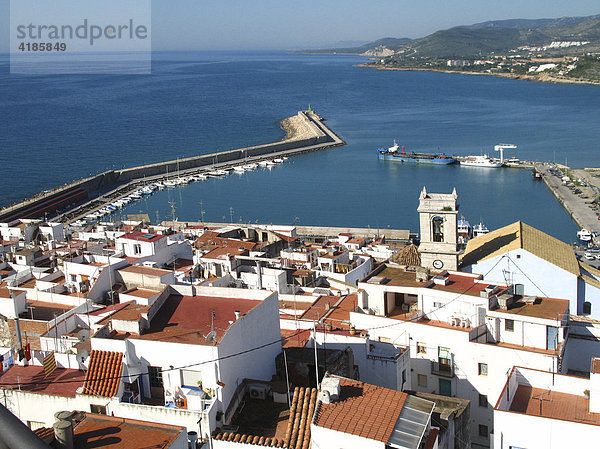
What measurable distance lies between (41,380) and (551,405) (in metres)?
4.68

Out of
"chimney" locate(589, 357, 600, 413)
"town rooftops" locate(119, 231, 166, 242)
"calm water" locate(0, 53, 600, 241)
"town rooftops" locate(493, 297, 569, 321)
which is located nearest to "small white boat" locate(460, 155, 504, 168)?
"calm water" locate(0, 53, 600, 241)

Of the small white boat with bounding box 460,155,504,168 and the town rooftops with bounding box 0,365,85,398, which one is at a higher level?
the small white boat with bounding box 460,155,504,168

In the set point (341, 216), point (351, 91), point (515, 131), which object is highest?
point (351, 91)

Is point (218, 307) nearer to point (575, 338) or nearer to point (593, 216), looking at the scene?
point (575, 338)

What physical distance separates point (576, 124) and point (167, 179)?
3364cm

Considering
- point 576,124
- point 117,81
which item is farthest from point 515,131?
point 117,81

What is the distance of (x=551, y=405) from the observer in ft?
20.3

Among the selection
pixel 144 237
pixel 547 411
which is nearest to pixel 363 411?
pixel 547 411

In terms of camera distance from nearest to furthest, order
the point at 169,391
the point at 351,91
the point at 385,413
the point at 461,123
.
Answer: the point at 385,413 < the point at 169,391 < the point at 461,123 < the point at 351,91

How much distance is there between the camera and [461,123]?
192ft

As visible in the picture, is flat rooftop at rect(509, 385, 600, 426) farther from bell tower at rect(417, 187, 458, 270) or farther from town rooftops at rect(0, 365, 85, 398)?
bell tower at rect(417, 187, 458, 270)

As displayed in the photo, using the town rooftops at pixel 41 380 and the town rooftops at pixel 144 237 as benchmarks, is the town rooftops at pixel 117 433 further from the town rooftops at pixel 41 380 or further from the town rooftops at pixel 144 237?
the town rooftops at pixel 144 237

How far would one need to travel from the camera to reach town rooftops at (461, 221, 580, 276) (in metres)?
10.5

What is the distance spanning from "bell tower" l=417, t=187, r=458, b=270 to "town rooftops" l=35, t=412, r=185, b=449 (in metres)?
7.29
